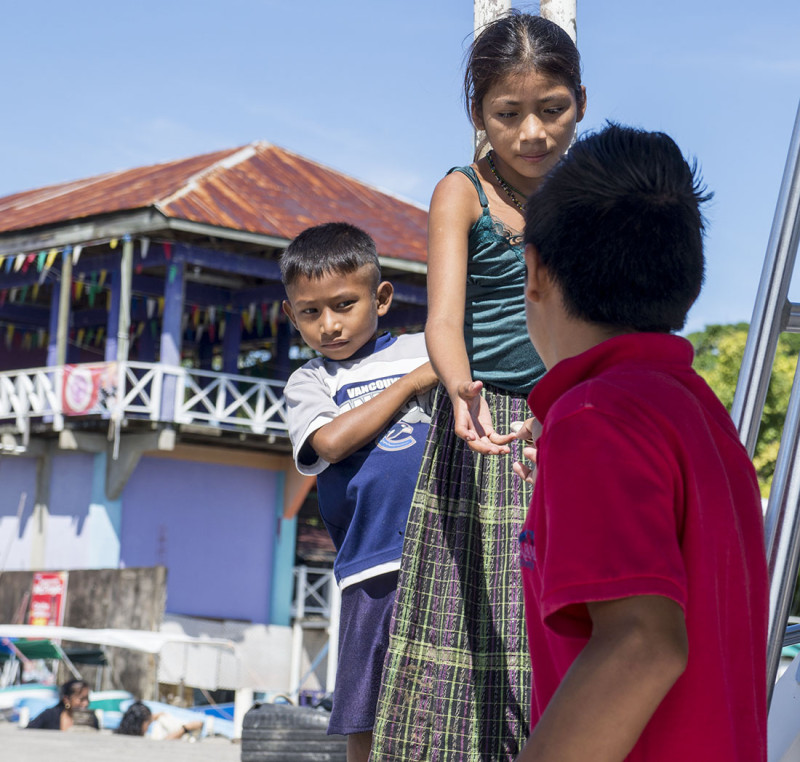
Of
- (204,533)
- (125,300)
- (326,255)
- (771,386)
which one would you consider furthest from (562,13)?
(771,386)

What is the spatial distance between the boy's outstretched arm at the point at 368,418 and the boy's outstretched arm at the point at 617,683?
138 cm

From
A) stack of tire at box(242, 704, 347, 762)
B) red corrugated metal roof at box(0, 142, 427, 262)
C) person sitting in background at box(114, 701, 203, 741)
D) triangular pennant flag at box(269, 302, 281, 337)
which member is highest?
red corrugated metal roof at box(0, 142, 427, 262)

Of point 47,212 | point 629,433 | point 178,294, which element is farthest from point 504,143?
point 47,212

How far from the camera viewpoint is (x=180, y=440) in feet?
63.1

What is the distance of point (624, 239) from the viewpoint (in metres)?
1.28

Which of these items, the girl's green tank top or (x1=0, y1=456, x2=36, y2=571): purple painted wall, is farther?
(x1=0, y1=456, x2=36, y2=571): purple painted wall

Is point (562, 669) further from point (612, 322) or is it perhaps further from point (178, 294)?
point (178, 294)

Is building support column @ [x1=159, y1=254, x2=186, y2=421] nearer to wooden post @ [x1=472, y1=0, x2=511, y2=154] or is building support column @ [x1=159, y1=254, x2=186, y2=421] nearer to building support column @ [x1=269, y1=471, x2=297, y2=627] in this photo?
building support column @ [x1=269, y1=471, x2=297, y2=627]

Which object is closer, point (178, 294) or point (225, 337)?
point (178, 294)

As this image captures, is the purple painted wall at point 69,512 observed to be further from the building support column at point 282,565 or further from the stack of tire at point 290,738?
the stack of tire at point 290,738

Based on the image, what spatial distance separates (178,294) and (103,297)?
3786mm

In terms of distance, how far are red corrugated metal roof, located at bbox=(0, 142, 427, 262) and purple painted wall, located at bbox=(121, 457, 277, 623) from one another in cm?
380

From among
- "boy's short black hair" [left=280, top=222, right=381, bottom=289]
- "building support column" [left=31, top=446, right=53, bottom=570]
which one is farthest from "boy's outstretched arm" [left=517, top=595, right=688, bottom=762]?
"building support column" [left=31, top=446, right=53, bottom=570]

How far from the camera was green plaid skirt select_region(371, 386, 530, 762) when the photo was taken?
6.71 feet
